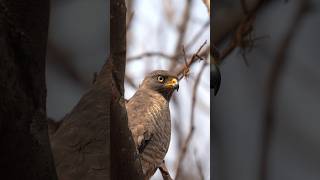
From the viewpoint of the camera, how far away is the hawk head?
5.06ft

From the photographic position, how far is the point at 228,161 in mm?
506

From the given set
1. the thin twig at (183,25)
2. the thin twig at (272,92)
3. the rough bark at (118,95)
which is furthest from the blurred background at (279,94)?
the thin twig at (183,25)

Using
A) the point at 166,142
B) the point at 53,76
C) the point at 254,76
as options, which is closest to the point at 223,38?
the point at 254,76

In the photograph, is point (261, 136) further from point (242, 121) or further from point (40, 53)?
point (40, 53)

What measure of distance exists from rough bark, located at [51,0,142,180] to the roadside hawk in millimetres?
605

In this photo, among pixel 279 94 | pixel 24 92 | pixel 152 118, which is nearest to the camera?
pixel 24 92

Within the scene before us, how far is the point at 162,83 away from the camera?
156 centimetres

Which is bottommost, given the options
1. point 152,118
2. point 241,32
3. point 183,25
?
point 152,118

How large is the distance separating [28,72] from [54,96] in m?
0.03

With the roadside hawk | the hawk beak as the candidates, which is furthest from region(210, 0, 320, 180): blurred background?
the hawk beak

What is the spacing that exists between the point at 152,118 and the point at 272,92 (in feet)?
2.85

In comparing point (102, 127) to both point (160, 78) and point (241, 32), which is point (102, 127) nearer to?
point (241, 32)

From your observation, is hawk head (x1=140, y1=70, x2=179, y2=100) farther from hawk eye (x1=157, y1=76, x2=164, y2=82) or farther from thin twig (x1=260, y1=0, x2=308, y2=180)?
thin twig (x1=260, y1=0, x2=308, y2=180)

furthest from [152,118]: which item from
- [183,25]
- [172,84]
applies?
[183,25]
